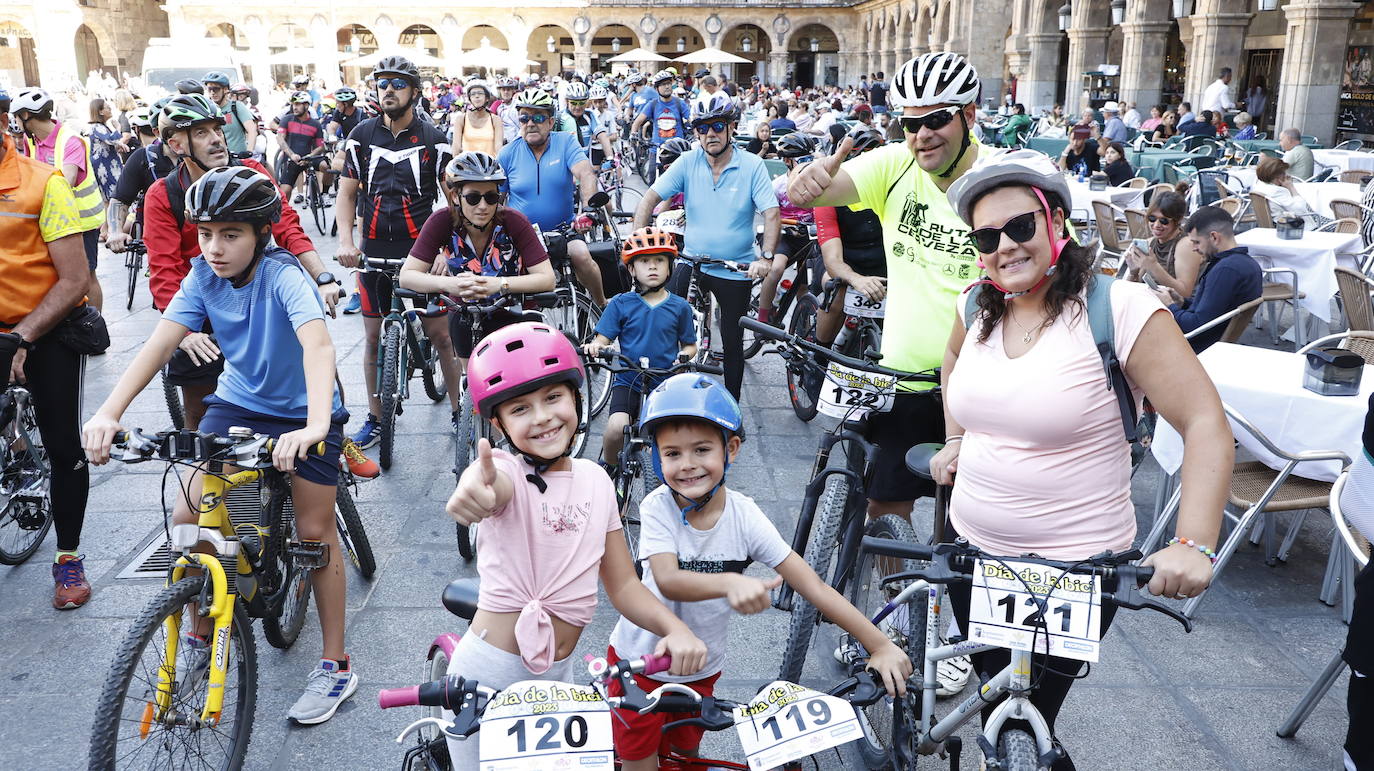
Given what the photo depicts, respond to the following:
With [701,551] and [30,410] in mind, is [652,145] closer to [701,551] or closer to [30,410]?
[30,410]

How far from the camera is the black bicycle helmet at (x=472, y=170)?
4.62m

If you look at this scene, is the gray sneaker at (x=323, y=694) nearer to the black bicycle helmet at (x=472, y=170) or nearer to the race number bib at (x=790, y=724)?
the race number bib at (x=790, y=724)

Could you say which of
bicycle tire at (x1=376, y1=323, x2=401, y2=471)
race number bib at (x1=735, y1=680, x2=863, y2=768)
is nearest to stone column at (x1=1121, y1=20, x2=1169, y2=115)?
bicycle tire at (x1=376, y1=323, x2=401, y2=471)

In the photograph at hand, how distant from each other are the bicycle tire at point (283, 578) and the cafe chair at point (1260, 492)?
292cm

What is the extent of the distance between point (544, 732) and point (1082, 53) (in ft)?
81.4

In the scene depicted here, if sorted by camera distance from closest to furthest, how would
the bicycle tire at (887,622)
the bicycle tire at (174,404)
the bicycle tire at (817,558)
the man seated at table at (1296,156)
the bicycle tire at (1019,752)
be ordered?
the bicycle tire at (1019,752) < the bicycle tire at (887,622) < the bicycle tire at (817,558) < the bicycle tire at (174,404) < the man seated at table at (1296,156)

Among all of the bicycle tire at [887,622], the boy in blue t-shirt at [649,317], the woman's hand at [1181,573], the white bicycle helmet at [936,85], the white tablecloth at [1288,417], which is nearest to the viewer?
the woman's hand at [1181,573]

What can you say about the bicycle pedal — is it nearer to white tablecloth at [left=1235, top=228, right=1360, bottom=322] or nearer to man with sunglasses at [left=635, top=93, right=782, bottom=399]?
man with sunglasses at [left=635, top=93, right=782, bottom=399]

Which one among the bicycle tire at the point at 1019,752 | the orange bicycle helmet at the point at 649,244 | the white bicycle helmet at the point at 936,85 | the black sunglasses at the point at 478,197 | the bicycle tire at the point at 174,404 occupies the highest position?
the white bicycle helmet at the point at 936,85

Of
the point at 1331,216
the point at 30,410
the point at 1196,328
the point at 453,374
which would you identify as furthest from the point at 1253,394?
the point at 1331,216

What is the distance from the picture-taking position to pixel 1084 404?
215 centimetres

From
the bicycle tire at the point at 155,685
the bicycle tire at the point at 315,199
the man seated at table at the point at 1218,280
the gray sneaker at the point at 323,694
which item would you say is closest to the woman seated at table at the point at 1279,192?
the man seated at table at the point at 1218,280

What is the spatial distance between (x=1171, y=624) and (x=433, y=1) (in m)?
Answer: 64.9

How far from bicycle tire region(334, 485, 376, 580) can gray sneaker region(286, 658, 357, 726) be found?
0.62 meters
